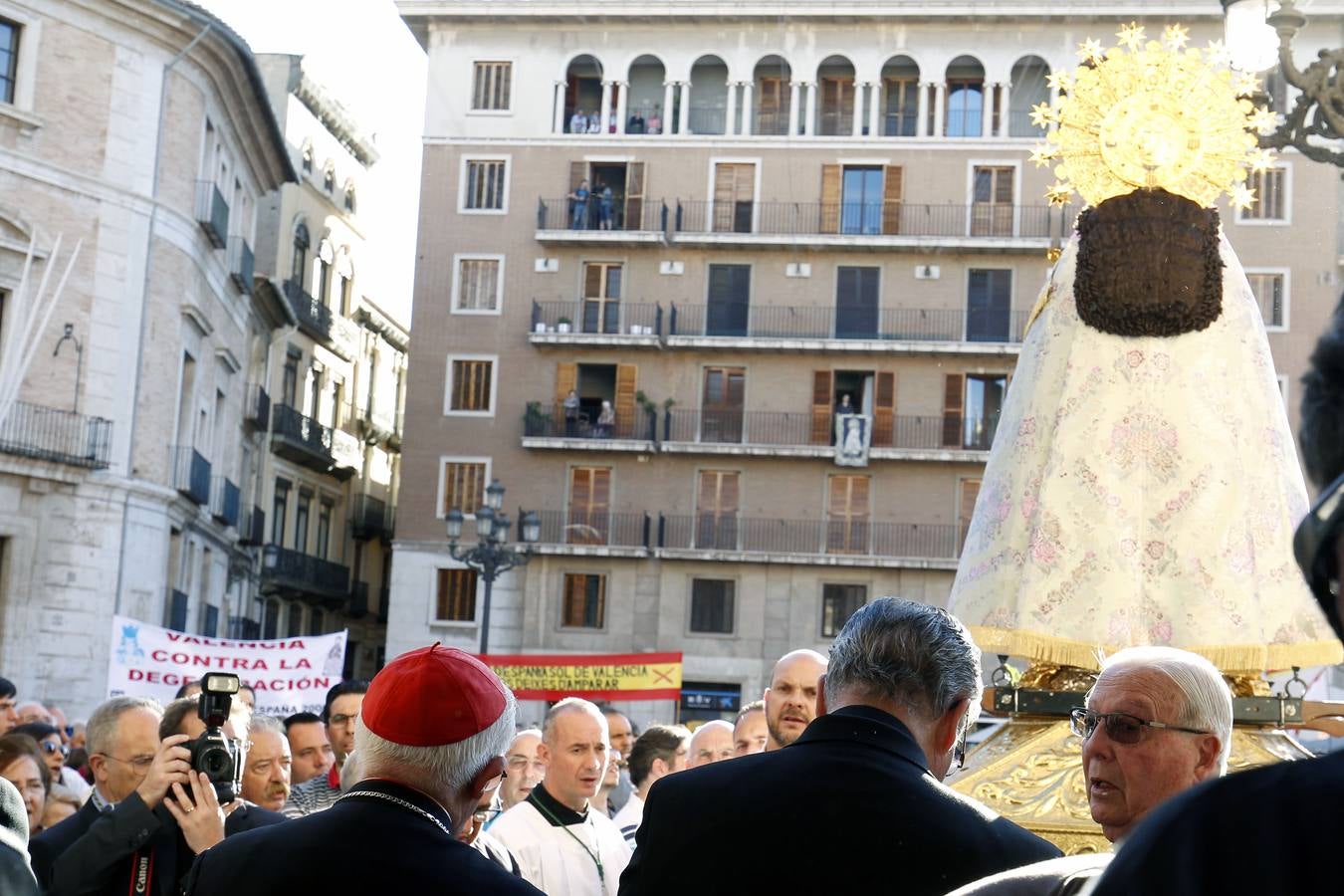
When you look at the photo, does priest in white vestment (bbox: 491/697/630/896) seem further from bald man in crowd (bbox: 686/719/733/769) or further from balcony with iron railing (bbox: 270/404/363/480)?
balcony with iron railing (bbox: 270/404/363/480)

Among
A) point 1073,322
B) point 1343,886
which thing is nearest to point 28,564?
point 1073,322

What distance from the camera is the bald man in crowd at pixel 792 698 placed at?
6.06 meters

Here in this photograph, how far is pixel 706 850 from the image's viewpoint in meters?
3.47

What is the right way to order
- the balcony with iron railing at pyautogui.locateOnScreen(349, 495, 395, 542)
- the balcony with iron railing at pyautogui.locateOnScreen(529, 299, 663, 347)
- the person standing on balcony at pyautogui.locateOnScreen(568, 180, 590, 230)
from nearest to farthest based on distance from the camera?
the balcony with iron railing at pyautogui.locateOnScreen(529, 299, 663, 347) < the person standing on balcony at pyautogui.locateOnScreen(568, 180, 590, 230) < the balcony with iron railing at pyautogui.locateOnScreen(349, 495, 395, 542)

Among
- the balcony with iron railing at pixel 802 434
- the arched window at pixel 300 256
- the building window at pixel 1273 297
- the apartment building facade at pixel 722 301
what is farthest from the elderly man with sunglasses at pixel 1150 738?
the arched window at pixel 300 256

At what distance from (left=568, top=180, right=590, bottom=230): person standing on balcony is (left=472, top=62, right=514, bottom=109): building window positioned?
284 cm

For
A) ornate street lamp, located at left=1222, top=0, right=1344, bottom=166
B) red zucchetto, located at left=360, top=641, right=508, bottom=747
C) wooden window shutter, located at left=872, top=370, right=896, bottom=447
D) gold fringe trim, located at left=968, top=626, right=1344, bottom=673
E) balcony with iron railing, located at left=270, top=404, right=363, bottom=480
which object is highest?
wooden window shutter, located at left=872, top=370, right=896, bottom=447

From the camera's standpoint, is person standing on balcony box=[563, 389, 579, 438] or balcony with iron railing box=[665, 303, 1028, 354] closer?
balcony with iron railing box=[665, 303, 1028, 354]

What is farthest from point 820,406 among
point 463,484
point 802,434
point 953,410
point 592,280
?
point 463,484

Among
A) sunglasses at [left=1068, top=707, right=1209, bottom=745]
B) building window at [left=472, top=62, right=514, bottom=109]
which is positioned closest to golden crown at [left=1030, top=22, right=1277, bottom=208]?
sunglasses at [left=1068, top=707, right=1209, bottom=745]

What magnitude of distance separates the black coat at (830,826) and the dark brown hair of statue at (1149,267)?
268 centimetres

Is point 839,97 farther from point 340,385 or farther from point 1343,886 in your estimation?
point 1343,886

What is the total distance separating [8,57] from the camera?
2900cm

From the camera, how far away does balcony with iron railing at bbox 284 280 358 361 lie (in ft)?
145
